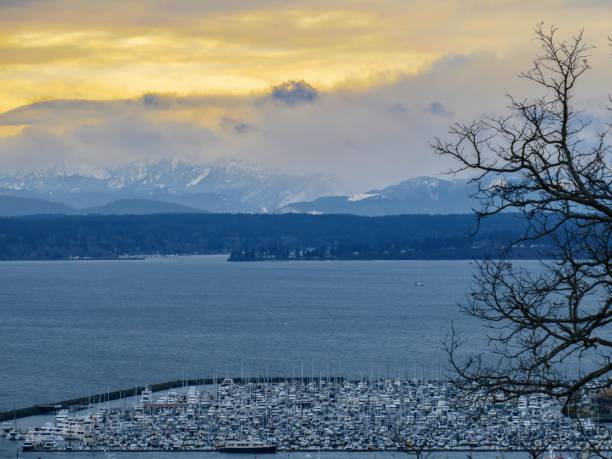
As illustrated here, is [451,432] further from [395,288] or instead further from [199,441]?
[395,288]

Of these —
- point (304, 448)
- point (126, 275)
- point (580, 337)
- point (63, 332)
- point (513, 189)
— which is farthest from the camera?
point (126, 275)

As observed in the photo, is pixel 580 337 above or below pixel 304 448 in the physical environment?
above

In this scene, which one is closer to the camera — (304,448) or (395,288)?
(304,448)

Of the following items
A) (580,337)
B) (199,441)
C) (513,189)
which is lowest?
(199,441)

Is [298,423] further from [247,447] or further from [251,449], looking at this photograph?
[251,449]

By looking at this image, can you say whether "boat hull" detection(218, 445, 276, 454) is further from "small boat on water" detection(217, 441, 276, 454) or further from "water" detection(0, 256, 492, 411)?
"water" detection(0, 256, 492, 411)

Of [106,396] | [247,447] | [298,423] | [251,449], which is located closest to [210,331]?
[106,396]

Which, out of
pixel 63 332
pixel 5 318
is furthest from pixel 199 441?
pixel 5 318
